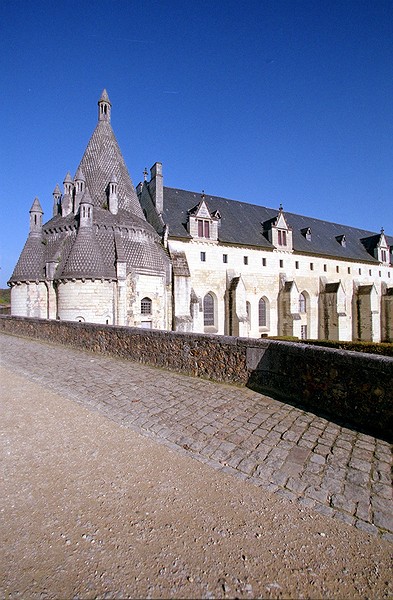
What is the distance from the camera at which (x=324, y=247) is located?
32.8 m

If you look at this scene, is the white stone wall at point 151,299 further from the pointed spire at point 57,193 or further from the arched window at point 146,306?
the pointed spire at point 57,193

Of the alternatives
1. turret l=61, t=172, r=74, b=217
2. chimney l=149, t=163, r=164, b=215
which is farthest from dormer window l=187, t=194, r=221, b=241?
turret l=61, t=172, r=74, b=217

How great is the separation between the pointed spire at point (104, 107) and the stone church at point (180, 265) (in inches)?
3.0

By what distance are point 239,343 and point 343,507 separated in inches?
159

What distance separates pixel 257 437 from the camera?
167 inches

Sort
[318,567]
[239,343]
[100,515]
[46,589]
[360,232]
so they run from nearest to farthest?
[46,589] < [318,567] < [100,515] < [239,343] < [360,232]

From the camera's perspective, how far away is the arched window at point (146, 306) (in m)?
18.8

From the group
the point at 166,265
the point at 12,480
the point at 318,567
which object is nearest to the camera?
the point at 318,567

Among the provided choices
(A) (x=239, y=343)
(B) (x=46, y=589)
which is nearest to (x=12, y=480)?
(B) (x=46, y=589)

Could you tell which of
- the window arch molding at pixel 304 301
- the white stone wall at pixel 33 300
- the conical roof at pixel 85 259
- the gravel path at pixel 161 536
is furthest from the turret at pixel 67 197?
the window arch molding at pixel 304 301

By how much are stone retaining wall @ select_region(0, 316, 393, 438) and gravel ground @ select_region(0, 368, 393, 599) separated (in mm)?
2437

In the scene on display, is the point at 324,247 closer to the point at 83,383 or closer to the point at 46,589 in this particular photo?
the point at 83,383

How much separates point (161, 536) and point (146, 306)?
55.3 ft

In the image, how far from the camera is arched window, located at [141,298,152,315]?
18.8 metres
